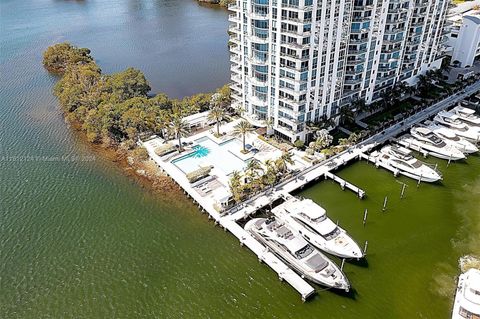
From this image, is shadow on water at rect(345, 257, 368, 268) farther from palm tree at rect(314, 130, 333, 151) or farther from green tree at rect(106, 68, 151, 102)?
green tree at rect(106, 68, 151, 102)

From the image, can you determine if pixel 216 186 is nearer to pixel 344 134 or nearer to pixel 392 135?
pixel 344 134

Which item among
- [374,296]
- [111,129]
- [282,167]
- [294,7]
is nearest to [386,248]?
[374,296]

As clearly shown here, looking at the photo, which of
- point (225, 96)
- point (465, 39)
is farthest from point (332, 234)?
point (465, 39)

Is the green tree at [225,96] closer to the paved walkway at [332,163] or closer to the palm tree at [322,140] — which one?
the palm tree at [322,140]

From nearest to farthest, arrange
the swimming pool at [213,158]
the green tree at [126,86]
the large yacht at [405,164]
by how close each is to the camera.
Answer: the large yacht at [405,164] → the swimming pool at [213,158] → the green tree at [126,86]

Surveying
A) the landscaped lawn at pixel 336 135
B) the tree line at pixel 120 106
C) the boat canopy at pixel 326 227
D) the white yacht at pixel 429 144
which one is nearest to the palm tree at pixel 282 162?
the boat canopy at pixel 326 227

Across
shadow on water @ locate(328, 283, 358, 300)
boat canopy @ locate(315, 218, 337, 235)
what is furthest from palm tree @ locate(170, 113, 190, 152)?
shadow on water @ locate(328, 283, 358, 300)
